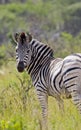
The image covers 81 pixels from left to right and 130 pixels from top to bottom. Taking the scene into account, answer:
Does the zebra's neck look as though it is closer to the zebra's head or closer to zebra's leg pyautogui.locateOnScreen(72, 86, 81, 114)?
the zebra's head

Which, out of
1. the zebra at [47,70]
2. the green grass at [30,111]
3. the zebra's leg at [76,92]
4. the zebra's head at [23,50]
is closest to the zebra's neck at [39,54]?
the zebra at [47,70]

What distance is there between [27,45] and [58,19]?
2113cm

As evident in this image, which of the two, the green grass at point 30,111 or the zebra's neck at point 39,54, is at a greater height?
the zebra's neck at point 39,54

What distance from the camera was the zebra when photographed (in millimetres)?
7617

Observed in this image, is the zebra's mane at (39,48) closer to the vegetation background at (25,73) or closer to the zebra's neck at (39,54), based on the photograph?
the zebra's neck at (39,54)

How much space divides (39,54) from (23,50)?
0.36 metres

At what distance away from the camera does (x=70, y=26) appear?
2988 cm

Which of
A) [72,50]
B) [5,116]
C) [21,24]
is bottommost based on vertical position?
[5,116]

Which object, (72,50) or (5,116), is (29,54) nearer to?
(5,116)

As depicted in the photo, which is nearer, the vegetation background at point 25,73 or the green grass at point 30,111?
the green grass at point 30,111

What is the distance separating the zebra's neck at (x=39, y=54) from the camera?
Answer: 28.9 feet

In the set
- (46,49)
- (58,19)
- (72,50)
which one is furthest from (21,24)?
(46,49)

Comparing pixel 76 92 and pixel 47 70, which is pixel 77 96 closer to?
pixel 76 92

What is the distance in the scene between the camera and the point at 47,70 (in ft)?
28.1
